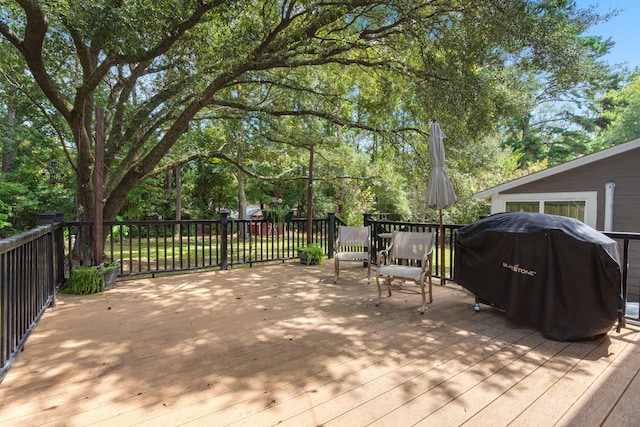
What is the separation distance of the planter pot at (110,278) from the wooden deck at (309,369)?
65 cm

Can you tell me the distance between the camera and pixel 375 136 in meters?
7.80

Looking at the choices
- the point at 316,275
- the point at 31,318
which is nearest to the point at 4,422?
the point at 31,318

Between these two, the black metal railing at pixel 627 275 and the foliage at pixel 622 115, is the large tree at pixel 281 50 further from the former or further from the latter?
the foliage at pixel 622 115

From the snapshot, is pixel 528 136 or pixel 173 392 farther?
pixel 528 136

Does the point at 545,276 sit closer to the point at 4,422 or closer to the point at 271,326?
the point at 271,326

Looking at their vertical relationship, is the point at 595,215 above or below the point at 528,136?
below

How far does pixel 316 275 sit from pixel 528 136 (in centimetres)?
2137

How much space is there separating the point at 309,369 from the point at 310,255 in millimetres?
3945

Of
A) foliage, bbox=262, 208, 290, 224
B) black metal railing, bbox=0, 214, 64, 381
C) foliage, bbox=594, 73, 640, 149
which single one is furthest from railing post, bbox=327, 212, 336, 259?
foliage, bbox=594, 73, 640, 149

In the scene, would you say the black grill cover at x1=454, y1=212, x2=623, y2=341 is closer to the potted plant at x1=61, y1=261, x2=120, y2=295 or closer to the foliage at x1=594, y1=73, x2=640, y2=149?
the potted plant at x1=61, y1=261, x2=120, y2=295

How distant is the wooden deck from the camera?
1667 mm

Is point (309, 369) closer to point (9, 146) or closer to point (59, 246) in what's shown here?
point (59, 246)

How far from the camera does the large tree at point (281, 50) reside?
415 centimetres

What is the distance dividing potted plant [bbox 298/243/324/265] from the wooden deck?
2490 millimetres
